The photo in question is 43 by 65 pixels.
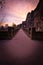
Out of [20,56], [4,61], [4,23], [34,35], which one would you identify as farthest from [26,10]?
[4,61]

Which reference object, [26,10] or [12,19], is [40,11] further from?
[12,19]

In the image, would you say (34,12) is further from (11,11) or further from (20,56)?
(20,56)

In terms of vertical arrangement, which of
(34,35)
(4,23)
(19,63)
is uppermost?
(4,23)

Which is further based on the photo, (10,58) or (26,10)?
(26,10)

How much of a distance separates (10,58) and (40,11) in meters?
1.91

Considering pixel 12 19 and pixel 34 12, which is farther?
pixel 34 12

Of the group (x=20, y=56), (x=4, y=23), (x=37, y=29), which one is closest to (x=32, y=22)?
(x=37, y=29)

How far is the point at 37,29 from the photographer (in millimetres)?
4352

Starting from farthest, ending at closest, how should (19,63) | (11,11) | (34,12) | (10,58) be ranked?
1. (34,12)
2. (11,11)
3. (10,58)
4. (19,63)

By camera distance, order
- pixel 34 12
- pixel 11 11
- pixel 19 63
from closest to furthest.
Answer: pixel 19 63 < pixel 11 11 < pixel 34 12

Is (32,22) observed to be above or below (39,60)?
above

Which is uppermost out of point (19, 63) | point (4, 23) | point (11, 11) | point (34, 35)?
point (11, 11)

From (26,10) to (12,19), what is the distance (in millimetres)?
431

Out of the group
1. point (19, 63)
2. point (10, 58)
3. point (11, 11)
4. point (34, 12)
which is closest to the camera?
point (19, 63)
